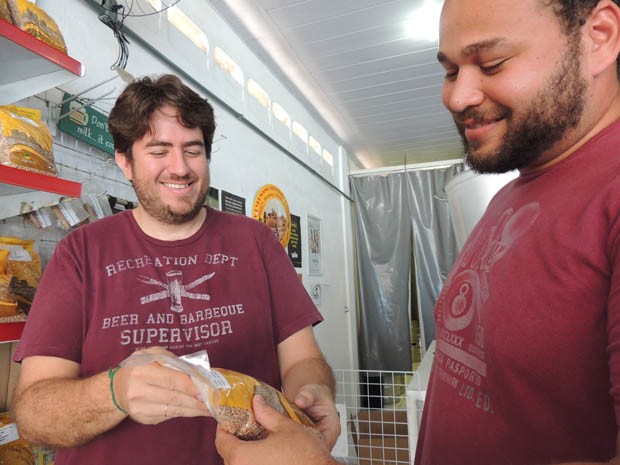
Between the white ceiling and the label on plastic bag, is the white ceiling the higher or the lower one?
the higher one

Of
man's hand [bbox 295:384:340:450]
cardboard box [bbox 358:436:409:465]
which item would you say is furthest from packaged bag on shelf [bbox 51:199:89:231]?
cardboard box [bbox 358:436:409:465]

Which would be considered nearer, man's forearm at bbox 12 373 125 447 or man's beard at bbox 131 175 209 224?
man's forearm at bbox 12 373 125 447

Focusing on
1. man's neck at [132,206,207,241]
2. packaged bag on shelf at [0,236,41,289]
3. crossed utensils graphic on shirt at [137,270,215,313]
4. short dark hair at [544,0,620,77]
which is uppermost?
short dark hair at [544,0,620,77]

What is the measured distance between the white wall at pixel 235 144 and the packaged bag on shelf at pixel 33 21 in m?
0.31

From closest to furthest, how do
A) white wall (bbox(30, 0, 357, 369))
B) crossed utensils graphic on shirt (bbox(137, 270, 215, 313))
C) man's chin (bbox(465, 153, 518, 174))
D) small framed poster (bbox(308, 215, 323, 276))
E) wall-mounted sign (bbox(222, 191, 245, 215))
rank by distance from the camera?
man's chin (bbox(465, 153, 518, 174)) → crossed utensils graphic on shirt (bbox(137, 270, 215, 313)) → white wall (bbox(30, 0, 357, 369)) → wall-mounted sign (bbox(222, 191, 245, 215)) → small framed poster (bbox(308, 215, 323, 276))

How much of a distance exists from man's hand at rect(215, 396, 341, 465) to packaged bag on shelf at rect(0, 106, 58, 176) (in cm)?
75

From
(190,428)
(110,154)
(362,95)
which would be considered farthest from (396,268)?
(190,428)

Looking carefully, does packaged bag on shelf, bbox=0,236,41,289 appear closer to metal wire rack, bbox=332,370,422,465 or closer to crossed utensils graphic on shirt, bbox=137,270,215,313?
crossed utensils graphic on shirt, bbox=137,270,215,313

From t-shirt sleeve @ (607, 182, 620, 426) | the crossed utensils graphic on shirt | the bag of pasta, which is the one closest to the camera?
t-shirt sleeve @ (607, 182, 620, 426)

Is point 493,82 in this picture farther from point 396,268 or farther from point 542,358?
point 396,268

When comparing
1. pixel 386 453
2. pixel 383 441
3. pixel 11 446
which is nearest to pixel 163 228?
pixel 11 446

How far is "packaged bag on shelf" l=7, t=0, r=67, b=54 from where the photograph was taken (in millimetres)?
902

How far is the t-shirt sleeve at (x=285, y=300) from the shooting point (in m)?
1.01

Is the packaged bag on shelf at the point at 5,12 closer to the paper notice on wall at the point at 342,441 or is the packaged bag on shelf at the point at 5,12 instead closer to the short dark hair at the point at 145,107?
the short dark hair at the point at 145,107
